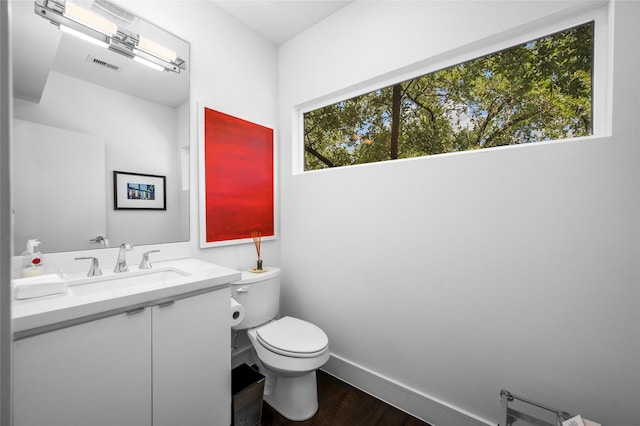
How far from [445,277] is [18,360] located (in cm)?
170

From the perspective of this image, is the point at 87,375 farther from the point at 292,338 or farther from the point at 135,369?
the point at 292,338

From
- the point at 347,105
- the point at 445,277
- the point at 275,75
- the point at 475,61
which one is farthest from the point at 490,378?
the point at 275,75

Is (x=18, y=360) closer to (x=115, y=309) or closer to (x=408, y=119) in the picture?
(x=115, y=309)

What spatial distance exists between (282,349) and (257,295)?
1.39 feet

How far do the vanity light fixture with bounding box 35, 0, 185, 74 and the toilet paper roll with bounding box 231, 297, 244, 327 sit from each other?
143 cm

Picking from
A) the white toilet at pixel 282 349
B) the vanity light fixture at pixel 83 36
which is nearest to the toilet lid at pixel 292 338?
the white toilet at pixel 282 349

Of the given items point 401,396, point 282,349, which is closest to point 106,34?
point 282,349

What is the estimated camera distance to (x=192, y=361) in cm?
120

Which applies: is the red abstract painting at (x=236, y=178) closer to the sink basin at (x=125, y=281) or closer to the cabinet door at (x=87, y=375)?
the sink basin at (x=125, y=281)

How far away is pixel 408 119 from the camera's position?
67.7 inches

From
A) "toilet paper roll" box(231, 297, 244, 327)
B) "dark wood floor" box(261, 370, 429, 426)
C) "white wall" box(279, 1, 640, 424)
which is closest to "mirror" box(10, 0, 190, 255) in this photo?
"toilet paper roll" box(231, 297, 244, 327)

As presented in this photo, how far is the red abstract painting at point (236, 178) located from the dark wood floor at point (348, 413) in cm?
114

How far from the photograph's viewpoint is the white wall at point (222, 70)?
1681 millimetres

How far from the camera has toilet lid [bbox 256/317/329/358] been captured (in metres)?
1.43
